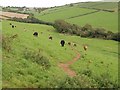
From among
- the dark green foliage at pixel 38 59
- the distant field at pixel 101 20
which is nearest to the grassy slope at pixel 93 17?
the distant field at pixel 101 20

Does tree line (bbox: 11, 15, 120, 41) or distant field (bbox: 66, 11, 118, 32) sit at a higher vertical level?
distant field (bbox: 66, 11, 118, 32)

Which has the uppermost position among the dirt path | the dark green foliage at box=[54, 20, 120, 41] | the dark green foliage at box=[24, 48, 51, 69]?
the dark green foliage at box=[24, 48, 51, 69]

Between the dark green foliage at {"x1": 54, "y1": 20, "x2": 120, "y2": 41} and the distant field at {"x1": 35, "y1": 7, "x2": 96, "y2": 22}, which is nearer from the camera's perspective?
the dark green foliage at {"x1": 54, "y1": 20, "x2": 120, "y2": 41}

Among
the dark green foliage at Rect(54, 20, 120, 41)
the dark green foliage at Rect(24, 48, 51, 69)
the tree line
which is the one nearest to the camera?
the dark green foliage at Rect(24, 48, 51, 69)

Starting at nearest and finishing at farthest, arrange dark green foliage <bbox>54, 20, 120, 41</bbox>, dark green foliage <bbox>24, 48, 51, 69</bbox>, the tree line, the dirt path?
dark green foliage <bbox>24, 48, 51, 69</bbox>, the dirt path, the tree line, dark green foliage <bbox>54, 20, 120, 41</bbox>

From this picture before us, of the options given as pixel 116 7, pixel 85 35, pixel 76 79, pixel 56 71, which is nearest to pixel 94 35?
pixel 85 35

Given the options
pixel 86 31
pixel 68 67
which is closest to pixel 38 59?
pixel 68 67

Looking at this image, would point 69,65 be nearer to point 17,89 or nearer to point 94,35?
point 17,89

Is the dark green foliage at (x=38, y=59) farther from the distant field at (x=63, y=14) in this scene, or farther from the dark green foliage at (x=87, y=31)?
the distant field at (x=63, y=14)

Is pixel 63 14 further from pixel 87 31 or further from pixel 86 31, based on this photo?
pixel 87 31

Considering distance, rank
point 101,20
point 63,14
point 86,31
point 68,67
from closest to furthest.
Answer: point 68,67 < point 86,31 < point 101,20 < point 63,14

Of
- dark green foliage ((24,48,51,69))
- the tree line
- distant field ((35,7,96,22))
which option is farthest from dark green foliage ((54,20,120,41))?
dark green foliage ((24,48,51,69))

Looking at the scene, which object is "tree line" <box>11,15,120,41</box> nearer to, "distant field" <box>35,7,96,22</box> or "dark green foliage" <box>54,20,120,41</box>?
"dark green foliage" <box>54,20,120,41</box>

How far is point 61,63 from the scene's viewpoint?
33.5m
